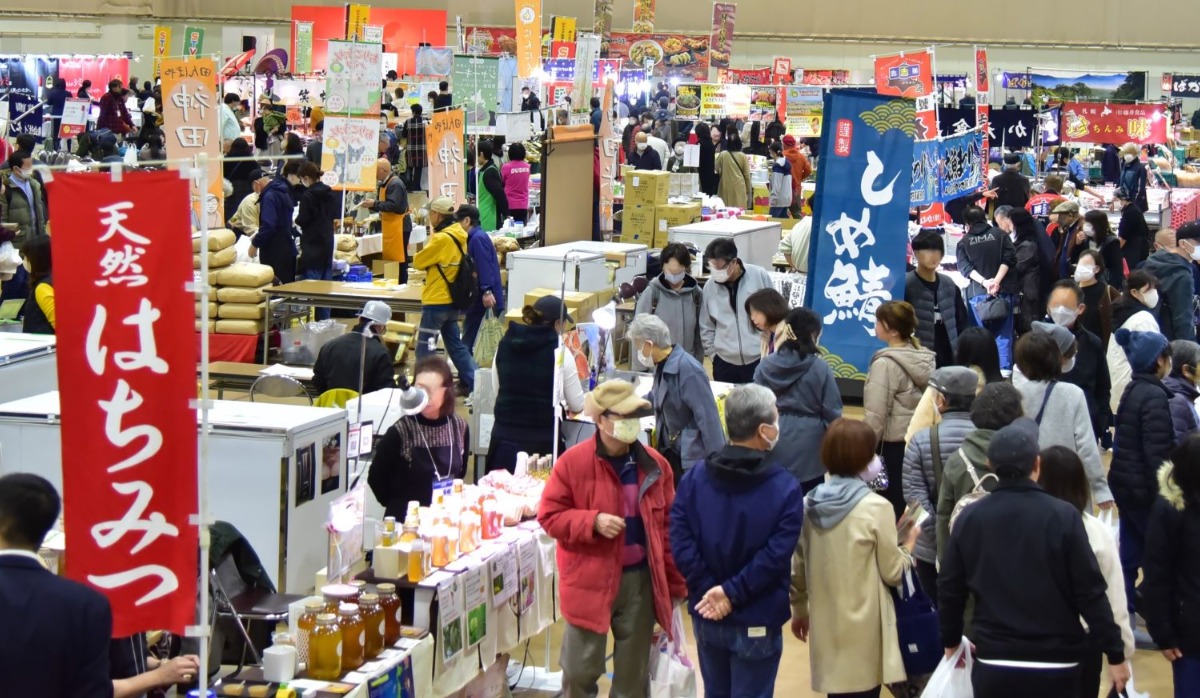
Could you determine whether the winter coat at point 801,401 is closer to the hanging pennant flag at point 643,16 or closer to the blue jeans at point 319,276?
the blue jeans at point 319,276

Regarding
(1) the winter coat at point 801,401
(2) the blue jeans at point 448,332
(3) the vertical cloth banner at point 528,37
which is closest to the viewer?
(1) the winter coat at point 801,401

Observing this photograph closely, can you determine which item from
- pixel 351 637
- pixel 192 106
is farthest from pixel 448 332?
pixel 351 637

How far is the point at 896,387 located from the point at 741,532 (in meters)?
2.29

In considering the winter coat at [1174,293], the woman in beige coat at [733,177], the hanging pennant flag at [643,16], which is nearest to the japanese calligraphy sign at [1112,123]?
the woman in beige coat at [733,177]

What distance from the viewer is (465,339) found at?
445 inches

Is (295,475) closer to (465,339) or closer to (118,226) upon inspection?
(118,226)

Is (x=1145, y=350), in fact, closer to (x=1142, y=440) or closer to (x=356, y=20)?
(x=1142, y=440)

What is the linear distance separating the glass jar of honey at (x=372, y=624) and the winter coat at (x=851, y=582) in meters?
1.44

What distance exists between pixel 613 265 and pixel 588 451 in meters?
5.47

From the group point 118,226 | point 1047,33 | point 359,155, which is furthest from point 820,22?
point 118,226

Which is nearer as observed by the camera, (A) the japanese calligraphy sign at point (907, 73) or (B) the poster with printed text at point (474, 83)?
(A) the japanese calligraphy sign at point (907, 73)

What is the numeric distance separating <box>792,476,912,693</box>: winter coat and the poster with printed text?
13.5 meters

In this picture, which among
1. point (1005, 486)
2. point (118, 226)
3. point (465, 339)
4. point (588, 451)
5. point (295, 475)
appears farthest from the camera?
point (465, 339)

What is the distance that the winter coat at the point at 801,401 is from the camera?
650 cm
